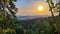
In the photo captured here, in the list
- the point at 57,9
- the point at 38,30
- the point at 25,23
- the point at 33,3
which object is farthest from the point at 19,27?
the point at 57,9

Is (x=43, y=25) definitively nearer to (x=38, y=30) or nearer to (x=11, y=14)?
(x=38, y=30)

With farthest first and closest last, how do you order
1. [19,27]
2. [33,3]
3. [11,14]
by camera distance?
[33,3] → [19,27] → [11,14]

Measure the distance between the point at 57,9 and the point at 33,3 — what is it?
1.06 ft

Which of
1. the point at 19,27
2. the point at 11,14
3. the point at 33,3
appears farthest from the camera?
the point at 33,3

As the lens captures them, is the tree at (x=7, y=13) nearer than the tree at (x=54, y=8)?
Yes

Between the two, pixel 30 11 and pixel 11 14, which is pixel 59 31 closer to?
pixel 30 11

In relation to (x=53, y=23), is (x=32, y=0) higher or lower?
higher

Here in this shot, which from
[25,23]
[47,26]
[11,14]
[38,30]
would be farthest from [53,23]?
[11,14]

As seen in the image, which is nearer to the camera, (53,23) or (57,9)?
(57,9)

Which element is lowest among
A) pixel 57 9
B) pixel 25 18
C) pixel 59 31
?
pixel 59 31

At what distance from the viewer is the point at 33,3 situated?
1.51m

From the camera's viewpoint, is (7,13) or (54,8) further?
(54,8)

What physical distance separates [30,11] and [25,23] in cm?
14

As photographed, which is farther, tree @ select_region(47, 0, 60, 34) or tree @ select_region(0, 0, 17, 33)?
tree @ select_region(47, 0, 60, 34)
